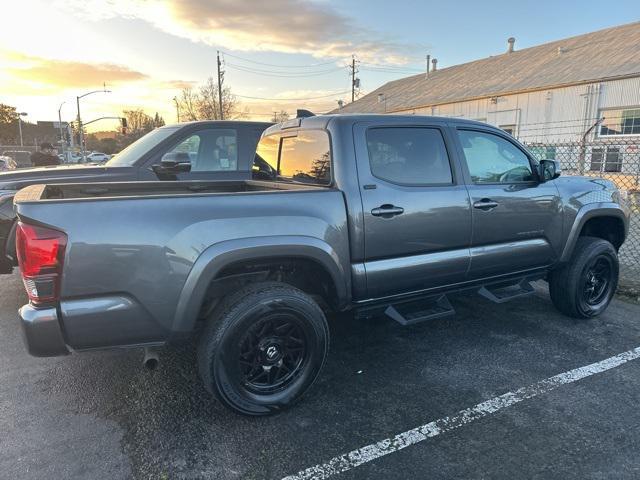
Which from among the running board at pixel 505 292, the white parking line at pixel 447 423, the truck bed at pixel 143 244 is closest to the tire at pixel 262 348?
the truck bed at pixel 143 244

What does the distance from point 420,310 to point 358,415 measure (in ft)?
3.66

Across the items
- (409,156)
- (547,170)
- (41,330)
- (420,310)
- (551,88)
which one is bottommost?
(420,310)

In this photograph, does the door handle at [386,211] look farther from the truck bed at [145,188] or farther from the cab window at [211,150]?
the cab window at [211,150]

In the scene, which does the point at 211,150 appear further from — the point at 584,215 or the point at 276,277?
the point at 584,215

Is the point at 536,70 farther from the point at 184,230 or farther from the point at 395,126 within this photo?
the point at 184,230

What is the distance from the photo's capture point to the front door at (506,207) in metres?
3.78

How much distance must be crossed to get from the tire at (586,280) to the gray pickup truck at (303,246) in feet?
0.05

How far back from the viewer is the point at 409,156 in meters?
3.56

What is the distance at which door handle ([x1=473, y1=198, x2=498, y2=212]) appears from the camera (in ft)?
12.1

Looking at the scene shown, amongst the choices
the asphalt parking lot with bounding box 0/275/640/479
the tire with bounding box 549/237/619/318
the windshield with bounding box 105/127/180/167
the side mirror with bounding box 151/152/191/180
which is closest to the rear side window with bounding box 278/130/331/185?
the asphalt parking lot with bounding box 0/275/640/479

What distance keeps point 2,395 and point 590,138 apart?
23073mm

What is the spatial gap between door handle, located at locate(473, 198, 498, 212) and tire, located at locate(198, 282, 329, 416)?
1659 mm

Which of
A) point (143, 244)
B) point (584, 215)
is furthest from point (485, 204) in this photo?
point (143, 244)

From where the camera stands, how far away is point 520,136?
2300 cm
